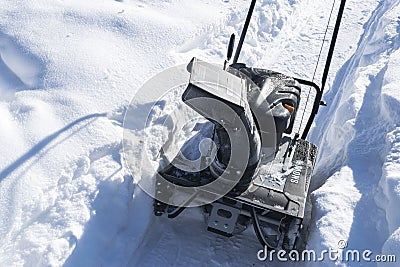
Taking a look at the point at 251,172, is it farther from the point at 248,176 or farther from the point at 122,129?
the point at 122,129

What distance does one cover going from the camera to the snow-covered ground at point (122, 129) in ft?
12.8

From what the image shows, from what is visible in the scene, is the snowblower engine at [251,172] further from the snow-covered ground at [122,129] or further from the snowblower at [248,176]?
the snow-covered ground at [122,129]

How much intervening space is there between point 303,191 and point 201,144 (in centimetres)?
91

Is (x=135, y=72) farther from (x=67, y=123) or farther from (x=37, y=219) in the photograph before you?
(x=37, y=219)

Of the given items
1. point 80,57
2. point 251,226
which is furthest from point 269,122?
point 80,57

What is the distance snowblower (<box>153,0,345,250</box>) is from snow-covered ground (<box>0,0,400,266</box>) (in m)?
0.28

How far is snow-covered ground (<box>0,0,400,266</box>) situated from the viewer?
12.8ft

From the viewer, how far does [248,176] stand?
12.8ft

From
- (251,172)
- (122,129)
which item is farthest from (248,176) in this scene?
(122,129)

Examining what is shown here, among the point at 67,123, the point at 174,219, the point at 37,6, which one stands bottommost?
the point at 174,219

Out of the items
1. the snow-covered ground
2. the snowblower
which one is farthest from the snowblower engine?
the snow-covered ground

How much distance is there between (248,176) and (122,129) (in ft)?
4.86

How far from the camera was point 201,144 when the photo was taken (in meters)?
4.32

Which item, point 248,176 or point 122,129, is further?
point 122,129
